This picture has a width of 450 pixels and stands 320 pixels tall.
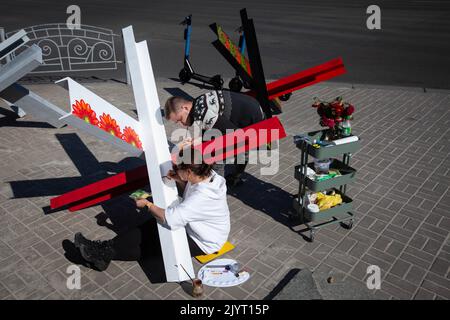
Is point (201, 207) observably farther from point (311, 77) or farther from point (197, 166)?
point (311, 77)

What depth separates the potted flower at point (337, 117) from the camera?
4.62m

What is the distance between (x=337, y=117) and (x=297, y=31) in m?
14.3

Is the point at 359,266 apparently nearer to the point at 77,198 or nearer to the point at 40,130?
the point at 77,198

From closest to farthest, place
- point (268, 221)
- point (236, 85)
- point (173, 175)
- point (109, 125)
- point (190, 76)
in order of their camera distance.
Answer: point (109, 125) → point (173, 175) → point (268, 221) → point (236, 85) → point (190, 76)

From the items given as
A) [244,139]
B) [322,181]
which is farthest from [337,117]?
[244,139]

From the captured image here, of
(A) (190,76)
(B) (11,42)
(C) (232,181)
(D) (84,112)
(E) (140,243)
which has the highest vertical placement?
(B) (11,42)

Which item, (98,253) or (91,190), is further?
(91,190)

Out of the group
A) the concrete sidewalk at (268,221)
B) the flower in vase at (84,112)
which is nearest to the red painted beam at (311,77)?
the concrete sidewalk at (268,221)

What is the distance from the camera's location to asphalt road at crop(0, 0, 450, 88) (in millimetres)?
12320

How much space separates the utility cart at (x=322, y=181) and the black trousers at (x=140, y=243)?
4.91 feet

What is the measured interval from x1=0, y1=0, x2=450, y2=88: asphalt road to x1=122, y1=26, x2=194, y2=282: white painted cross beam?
23.2ft

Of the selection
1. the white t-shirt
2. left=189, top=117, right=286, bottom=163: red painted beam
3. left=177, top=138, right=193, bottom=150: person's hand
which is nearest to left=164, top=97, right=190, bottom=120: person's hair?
left=177, top=138, right=193, bottom=150: person's hand

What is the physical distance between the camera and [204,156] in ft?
12.9
